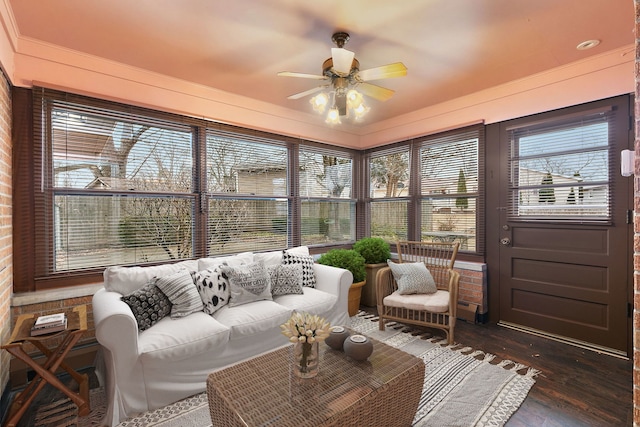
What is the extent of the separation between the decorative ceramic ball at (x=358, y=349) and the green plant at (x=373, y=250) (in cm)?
223

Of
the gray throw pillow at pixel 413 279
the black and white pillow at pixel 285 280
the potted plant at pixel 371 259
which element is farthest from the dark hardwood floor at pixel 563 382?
the black and white pillow at pixel 285 280

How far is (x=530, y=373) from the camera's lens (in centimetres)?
242

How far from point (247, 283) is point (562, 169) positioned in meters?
3.34

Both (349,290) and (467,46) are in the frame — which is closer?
(467,46)

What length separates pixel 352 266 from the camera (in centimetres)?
370

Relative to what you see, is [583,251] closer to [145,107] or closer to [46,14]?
[145,107]

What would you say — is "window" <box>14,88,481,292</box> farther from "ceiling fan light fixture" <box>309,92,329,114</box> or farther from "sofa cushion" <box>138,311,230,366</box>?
"ceiling fan light fixture" <box>309,92,329,114</box>

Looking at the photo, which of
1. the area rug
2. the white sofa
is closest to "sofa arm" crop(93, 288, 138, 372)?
the white sofa

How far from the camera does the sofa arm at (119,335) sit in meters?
1.89

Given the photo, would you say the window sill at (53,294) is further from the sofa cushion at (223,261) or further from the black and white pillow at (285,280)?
the black and white pillow at (285,280)

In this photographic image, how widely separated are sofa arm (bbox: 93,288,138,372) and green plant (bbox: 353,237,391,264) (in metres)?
2.81

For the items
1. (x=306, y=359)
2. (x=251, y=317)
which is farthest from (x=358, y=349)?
(x=251, y=317)

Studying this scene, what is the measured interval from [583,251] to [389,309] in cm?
199

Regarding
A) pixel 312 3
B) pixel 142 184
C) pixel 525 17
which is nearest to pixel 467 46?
pixel 525 17
